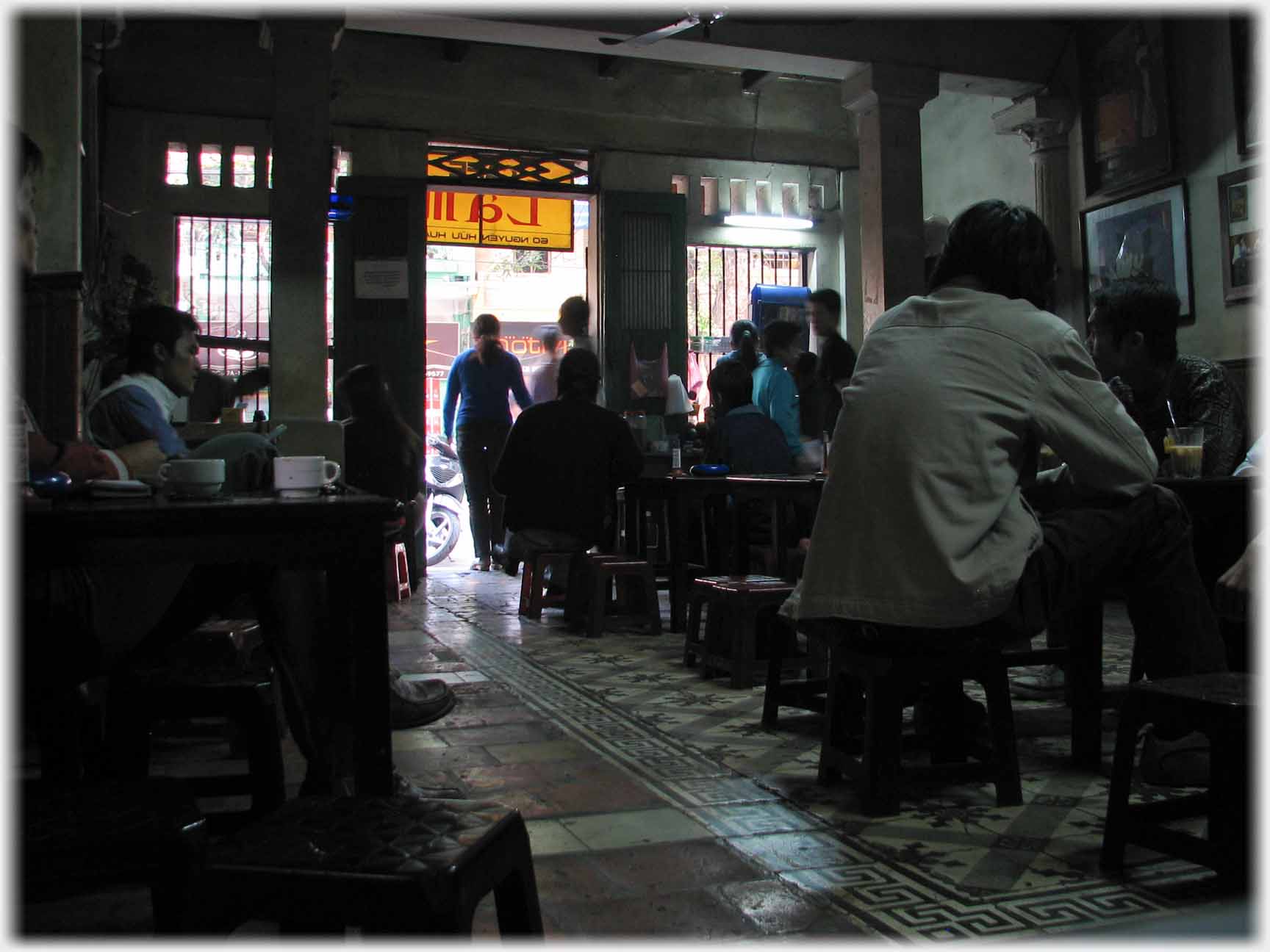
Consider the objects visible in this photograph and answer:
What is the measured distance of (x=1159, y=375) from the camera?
3393 mm

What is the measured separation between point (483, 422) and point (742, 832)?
6.20m

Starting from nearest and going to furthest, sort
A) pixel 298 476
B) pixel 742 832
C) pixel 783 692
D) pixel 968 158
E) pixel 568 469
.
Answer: pixel 298 476, pixel 742 832, pixel 783 692, pixel 568 469, pixel 968 158

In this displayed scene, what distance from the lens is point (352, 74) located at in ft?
29.4

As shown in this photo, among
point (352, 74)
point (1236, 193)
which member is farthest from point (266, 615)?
point (352, 74)

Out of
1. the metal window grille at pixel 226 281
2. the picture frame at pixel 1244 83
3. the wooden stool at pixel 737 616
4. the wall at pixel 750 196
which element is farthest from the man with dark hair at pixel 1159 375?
the wall at pixel 750 196

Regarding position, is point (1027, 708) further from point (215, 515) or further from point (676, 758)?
point (215, 515)

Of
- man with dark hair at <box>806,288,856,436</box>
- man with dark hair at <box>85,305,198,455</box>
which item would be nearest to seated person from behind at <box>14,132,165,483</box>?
man with dark hair at <box>85,305,198,455</box>

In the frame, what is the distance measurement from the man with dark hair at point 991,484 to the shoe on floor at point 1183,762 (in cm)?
23

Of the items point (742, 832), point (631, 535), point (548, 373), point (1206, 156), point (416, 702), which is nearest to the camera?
point (742, 832)

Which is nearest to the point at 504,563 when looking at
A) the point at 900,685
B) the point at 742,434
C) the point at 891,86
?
the point at 742,434

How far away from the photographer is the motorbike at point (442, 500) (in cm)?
866

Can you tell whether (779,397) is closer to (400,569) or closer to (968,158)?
(400,569)

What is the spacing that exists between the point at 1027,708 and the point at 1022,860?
153cm

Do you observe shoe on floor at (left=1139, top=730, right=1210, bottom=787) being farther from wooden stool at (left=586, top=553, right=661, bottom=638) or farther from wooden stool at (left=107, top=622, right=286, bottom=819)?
wooden stool at (left=586, top=553, right=661, bottom=638)
